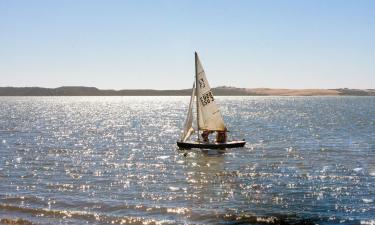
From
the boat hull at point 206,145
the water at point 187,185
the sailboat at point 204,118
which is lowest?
the water at point 187,185

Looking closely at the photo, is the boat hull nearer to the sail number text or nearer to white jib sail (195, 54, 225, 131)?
white jib sail (195, 54, 225, 131)

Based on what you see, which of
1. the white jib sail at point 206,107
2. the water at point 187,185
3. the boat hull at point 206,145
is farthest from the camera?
the white jib sail at point 206,107

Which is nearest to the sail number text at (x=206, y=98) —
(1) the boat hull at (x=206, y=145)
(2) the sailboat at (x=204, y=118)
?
(2) the sailboat at (x=204, y=118)

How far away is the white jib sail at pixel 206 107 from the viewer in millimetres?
58031

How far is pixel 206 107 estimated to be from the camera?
193 ft

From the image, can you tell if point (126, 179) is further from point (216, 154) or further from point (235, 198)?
point (216, 154)

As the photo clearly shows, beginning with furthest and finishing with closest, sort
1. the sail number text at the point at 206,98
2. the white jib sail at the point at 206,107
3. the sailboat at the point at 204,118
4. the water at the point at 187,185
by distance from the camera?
the sail number text at the point at 206,98
the white jib sail at the point at 206,107
the sailboat at the point at 204,118
the water at the point at 187,185

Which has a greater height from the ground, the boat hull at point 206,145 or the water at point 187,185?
the boat hull at point 206,145

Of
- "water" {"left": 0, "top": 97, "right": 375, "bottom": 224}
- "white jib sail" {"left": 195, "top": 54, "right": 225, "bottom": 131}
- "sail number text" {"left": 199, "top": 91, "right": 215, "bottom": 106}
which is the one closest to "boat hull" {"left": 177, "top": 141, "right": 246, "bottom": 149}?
"water" {"left": 0, "top": 97, "right": 375, "bottom": 224}

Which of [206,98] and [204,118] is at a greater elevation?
[206,98]

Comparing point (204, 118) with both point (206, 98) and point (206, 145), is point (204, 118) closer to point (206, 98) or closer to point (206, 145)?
point (206, 98)

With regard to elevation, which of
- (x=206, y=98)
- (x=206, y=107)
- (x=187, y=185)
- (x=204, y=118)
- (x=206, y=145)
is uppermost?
A: (x=206, y=98)

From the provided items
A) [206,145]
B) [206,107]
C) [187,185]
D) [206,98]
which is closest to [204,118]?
[206,107]

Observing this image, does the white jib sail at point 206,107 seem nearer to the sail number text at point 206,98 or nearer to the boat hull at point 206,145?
the sail number text at point 206,98
